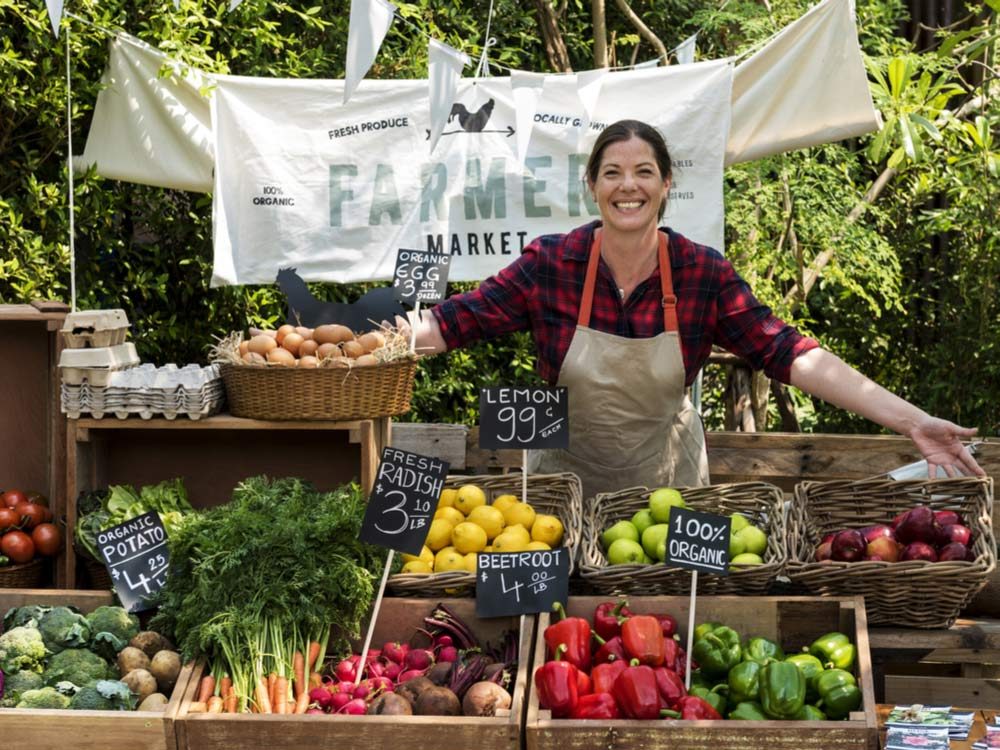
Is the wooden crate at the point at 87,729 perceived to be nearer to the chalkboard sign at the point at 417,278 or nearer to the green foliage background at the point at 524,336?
the chalkboard sign at the point at 417,278

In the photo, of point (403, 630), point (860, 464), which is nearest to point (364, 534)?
point (403, 630)

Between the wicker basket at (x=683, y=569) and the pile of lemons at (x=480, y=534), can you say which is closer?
the wicker basket at (x=683, y=569)

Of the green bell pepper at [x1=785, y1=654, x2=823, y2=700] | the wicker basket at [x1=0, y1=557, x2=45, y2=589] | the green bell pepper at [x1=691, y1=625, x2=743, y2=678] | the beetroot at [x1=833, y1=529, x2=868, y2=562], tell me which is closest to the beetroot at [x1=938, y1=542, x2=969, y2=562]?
the beetroot at [x1=833, y1=529, x2=868, y2=562]

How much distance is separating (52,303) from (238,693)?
72.5 inches

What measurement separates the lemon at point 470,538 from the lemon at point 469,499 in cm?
15

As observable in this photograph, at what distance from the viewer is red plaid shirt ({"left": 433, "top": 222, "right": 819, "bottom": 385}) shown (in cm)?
366

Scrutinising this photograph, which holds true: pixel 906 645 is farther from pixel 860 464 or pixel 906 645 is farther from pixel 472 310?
pixel 860 464

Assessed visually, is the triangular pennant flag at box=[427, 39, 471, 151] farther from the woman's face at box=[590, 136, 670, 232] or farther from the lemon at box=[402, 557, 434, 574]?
the lemon at box=[402, 557, 434, 574]

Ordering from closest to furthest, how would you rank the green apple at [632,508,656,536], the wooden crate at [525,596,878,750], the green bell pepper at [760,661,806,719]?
the wooden crate at [525,596,878,750] → the green bell pepper at [760,661,806,719] → the green apple at [632,508,656,536]

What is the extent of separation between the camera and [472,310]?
3.85 metres

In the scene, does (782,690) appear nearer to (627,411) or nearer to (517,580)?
(517,580)

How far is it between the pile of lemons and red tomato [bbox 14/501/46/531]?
1.49 metres

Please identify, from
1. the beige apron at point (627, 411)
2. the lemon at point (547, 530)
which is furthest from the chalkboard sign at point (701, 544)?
the beige apron at point (627, 411)

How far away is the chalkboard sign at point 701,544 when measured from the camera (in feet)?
9.59
